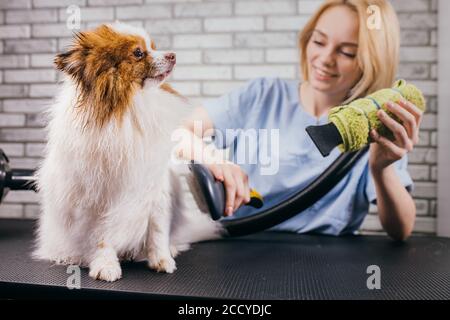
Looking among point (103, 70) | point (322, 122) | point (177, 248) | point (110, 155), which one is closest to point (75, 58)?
point (103, 70)

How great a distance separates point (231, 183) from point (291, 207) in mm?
289

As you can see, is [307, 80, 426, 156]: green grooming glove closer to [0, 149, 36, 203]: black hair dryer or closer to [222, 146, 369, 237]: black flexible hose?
[222, 146, 369, 237]: black flexible hose

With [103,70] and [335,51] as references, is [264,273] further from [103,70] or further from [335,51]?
[335,51]

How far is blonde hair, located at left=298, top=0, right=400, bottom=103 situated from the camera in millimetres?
1087

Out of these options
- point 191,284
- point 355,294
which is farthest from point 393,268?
point 191,284

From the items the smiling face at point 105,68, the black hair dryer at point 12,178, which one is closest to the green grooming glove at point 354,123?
the smiling face at point 105,68

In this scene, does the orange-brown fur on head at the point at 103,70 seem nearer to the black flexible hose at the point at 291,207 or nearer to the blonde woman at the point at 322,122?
the blonde woman at the point at 322,122

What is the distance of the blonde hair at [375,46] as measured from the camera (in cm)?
109

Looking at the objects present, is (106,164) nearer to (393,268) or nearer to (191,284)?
(191,284)

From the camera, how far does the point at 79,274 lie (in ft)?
2.60

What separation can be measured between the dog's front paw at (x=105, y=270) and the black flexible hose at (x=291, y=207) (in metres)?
0.43

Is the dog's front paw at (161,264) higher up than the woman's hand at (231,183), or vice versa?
the woman's hand at (231,183)

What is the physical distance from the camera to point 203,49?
1.27m

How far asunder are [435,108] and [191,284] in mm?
1005
